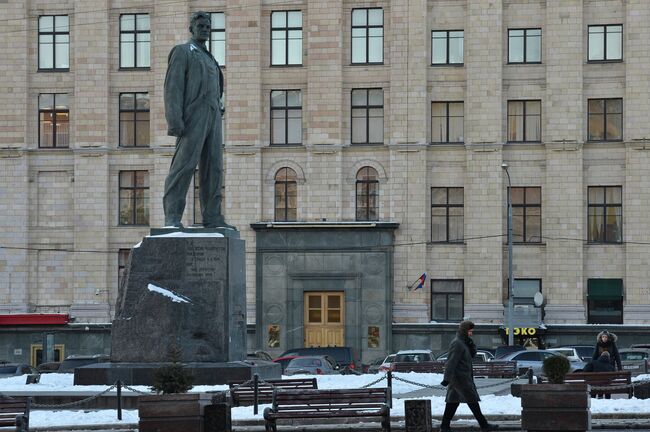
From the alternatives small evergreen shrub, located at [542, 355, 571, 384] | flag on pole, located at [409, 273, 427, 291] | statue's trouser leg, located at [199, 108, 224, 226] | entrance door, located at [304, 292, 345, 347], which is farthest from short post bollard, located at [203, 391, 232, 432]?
entrance door, located at [304, 292, 345, 347]

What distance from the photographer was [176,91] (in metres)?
34.1

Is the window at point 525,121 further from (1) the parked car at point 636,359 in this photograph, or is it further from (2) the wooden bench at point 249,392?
(2) the wooden bench at point 249,392

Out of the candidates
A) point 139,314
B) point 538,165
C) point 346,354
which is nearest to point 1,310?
point 346,354

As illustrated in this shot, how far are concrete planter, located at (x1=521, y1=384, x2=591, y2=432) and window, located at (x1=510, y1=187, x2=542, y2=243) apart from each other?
48.6 m

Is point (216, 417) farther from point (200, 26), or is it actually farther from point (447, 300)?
point (447, 300)

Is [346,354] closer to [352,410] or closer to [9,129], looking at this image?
[9,129]

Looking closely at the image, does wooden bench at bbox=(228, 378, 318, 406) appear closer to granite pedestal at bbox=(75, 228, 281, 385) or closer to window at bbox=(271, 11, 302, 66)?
granite pedestal at bbox=(75, 228, 281, 385)

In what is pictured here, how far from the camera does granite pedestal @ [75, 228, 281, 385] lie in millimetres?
32969

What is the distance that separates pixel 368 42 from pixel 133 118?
37.3 ft

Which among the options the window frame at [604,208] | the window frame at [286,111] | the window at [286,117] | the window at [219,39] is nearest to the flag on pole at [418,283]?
the window frame at [604,208]

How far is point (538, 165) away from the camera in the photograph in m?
75.2

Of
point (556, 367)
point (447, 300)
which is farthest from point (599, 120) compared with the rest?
point (556, 367)

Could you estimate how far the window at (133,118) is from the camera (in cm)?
7750

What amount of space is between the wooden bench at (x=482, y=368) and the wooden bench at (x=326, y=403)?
1796 cm
